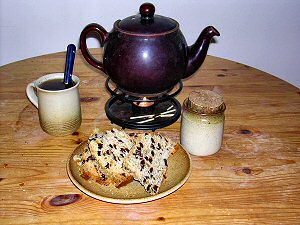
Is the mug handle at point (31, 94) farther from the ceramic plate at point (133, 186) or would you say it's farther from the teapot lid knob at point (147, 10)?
the teapot lid knob at point (147, 10)

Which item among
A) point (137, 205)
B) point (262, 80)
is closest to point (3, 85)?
point (137, 205)

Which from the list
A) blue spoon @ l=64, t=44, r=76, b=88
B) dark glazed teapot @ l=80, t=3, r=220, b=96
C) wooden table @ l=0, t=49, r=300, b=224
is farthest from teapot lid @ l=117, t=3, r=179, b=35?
wooden table @ l=0, t=49, r=300, b=224

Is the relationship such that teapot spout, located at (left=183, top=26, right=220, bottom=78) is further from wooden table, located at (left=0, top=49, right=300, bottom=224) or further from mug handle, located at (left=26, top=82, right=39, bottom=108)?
mug handle, located at (left=26, top=82, right=39, bottom=108)

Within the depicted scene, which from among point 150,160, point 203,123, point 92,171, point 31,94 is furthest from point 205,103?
point 31,94

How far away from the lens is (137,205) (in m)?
0.68

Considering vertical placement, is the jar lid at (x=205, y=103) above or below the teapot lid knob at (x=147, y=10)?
below

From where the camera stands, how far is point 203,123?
79cm

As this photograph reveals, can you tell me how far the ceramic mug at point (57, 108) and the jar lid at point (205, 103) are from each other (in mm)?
259

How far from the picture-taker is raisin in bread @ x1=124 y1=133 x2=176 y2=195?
0.70 m

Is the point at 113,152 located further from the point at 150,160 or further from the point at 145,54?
the point at 145,54

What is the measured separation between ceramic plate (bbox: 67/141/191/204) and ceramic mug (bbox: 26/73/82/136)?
0.35ft

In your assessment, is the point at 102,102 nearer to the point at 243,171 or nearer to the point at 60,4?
the point at 243,171

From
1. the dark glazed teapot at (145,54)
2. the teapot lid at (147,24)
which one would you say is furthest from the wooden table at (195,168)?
the teapot lid at (147,24)

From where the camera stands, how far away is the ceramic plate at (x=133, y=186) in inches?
25.9
